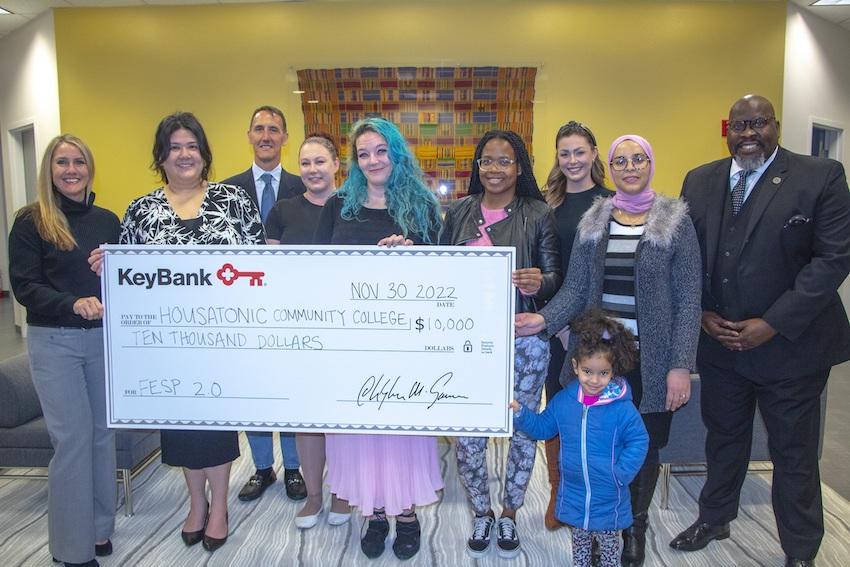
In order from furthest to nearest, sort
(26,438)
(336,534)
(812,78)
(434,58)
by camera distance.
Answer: (812,78) → (434,58) → (26,438) → (336,534)

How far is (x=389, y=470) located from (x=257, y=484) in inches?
42.5

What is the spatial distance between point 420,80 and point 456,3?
0.91 m

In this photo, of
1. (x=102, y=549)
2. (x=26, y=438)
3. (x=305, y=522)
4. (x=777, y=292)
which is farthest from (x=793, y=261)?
(x=26, y=438)

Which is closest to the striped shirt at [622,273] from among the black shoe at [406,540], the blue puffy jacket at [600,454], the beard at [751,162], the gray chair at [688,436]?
the blue puffy jacket at [600,454]

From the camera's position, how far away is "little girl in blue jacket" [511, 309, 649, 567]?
6.46ft

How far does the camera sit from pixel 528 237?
7.53ft

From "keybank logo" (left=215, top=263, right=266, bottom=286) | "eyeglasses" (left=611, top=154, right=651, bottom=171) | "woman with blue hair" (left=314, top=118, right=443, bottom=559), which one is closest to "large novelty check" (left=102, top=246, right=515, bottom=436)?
"keybank logo" (left=215, top=263, right=266, bottom=286)

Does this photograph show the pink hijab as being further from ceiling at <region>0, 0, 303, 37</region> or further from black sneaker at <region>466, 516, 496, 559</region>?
ceiling at <region>0, 0, 303, 37</region>

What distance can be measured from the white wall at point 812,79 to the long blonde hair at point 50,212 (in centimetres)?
686

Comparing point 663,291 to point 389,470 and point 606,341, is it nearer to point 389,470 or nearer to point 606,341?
point 606,341

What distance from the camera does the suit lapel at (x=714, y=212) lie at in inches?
88.7

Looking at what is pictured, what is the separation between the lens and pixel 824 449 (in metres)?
3.73

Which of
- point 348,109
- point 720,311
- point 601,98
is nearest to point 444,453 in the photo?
point 720,311

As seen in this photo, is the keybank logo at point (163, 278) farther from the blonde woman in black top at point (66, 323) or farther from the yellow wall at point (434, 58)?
the yellow wall at point (434, 58)
